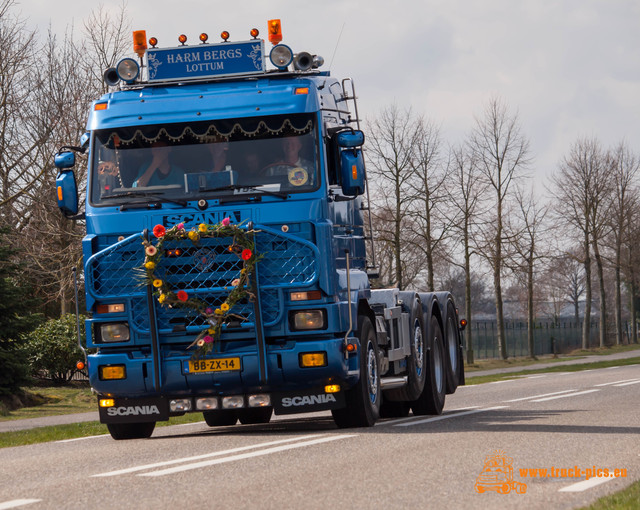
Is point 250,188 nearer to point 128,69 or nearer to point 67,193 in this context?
point 67,193

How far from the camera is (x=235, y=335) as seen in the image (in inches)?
453

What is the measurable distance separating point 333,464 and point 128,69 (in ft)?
18.5

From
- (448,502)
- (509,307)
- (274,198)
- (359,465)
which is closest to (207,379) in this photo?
(274,198)

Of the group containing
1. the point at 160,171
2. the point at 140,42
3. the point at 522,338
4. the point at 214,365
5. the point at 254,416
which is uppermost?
the point at 140,42

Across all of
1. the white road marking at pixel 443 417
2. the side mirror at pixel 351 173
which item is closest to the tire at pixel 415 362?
the white road marking at pixel 443 417

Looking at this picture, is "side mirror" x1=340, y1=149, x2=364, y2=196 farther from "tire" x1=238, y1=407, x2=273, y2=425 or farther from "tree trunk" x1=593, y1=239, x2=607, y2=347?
"tree trunk" x1=593, y1=239, x2=607, y2=347

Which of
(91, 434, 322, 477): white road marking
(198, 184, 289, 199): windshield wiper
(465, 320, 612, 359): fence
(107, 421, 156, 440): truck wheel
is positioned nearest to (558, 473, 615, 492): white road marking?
(91, 434, 322, 477): white road marking

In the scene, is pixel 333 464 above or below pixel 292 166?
below

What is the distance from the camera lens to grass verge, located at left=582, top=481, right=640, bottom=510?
669 cm

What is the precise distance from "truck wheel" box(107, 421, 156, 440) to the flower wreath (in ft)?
6.07

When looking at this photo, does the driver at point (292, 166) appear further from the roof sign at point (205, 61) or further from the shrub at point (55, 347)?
the shrub at point (55, 347)

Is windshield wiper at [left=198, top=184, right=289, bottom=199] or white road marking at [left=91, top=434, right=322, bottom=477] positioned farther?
windshield wiper at [left=198, top=184, right=289, bottom=199]

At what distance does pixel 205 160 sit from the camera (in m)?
11.8

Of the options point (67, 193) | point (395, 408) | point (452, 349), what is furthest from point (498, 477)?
point (452, 349)
